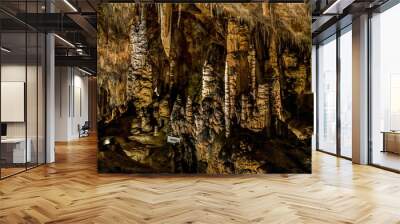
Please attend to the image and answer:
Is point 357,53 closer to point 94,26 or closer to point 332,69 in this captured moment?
point 332,69

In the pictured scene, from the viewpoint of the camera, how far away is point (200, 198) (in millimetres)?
4613

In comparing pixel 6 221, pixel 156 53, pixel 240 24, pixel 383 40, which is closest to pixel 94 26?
pixel 156 53

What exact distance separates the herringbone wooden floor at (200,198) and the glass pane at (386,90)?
0.77 meters

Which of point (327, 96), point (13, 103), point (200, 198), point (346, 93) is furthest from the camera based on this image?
point (327, 96)

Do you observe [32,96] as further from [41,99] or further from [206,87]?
[206,87]

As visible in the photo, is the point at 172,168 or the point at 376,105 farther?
the point at 376,105

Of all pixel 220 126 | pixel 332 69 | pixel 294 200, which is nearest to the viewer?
pixel 294 200

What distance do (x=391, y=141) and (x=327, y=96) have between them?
3223mm

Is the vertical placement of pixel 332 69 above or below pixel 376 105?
above

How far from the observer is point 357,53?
7.75 meters

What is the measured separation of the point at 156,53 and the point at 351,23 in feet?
15.1

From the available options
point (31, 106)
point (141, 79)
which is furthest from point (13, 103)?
point (141, 79)

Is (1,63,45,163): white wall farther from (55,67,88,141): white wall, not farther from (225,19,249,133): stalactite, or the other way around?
(55,67,88,141): white wall

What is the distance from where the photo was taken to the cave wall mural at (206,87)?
6.18 metres
